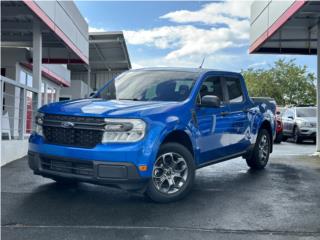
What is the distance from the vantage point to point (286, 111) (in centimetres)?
2128

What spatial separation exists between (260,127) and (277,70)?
45763 millimetres

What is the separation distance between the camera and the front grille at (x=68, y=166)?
5316 millimetres

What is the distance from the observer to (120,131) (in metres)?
5.28

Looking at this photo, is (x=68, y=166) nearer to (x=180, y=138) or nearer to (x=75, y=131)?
(x=75, y=131)

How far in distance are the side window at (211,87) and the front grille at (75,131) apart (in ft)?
6.18

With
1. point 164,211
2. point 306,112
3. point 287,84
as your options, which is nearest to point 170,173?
point 164,211

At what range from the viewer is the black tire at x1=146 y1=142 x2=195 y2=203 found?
5.58 m

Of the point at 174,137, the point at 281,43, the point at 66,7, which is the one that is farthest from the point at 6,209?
the point at 281,43

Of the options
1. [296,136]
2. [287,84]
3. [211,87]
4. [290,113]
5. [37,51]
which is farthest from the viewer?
[287,84]


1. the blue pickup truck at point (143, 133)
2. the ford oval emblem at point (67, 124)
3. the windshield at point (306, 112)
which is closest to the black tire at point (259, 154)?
the blue pickup truck at point (143, 133)

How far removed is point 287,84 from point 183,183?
47733mm

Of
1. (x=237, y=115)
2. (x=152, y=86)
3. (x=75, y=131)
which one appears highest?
(x=152, y=86)

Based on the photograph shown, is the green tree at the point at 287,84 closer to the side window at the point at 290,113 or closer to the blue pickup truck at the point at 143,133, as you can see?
the side window at the point at 290,113

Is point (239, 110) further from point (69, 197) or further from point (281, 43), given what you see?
point (281, 43)
